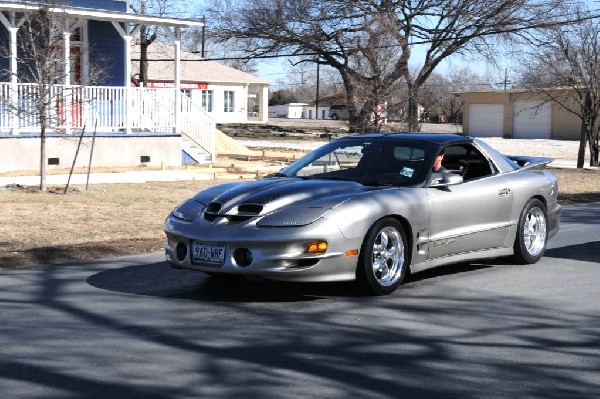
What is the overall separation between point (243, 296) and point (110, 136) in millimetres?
16491

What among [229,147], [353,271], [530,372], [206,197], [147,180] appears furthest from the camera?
[229,147]

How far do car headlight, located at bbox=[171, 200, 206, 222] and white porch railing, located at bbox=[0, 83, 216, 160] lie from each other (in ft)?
41.1

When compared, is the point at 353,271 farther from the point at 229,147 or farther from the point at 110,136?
the point at 229,147

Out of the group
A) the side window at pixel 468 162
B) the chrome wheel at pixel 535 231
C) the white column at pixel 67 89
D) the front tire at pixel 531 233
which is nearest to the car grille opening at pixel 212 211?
the side window at pixel 468 162

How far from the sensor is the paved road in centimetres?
536

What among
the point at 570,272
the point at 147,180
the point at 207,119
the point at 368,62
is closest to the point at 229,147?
the point at 207,119

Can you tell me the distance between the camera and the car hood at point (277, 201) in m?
7.59

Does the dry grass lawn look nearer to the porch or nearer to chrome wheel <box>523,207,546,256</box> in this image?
the porch

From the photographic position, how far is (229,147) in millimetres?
34062

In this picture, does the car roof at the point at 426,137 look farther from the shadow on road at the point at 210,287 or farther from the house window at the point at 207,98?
the house window at the point at 207,98

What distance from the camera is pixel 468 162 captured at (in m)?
9.63

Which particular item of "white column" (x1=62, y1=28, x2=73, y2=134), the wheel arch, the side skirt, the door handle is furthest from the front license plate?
"white column" (x1=62, y1=28, x2=73, y2=134)

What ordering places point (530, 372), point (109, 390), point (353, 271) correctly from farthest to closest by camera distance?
point (353, 271) → point (530, 372) → point (109, 390)

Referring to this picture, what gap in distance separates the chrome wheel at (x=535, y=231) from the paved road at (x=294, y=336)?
1.50 feet
